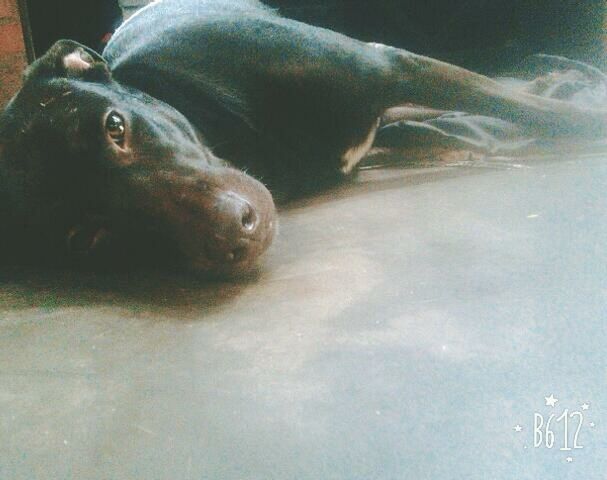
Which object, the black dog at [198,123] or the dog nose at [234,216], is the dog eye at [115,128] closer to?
the black dog at [198,123]

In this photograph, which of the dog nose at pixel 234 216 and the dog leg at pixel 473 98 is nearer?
the dog nose at pixel 234 216

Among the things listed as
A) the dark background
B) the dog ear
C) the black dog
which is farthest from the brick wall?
the dog ear

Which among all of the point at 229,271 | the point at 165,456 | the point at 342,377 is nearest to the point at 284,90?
the point at 229,271

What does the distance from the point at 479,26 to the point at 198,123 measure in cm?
185

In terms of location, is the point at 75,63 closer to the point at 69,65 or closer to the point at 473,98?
the point at 69,65

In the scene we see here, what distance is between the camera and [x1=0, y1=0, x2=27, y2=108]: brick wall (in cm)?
274

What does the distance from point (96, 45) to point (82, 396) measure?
3.10m

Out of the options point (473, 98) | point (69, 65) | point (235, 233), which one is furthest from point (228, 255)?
point (473, 98)

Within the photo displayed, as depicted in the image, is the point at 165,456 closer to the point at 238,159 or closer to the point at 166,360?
the point at 166,360

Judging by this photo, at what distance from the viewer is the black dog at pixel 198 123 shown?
1373mm

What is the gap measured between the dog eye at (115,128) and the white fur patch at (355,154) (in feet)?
2.56

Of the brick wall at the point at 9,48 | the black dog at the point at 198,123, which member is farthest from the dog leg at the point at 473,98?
the brick wall at the point at 9,48

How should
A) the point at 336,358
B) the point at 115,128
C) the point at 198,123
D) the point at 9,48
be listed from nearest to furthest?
the point at 336,358 → the point at 115,128 → the point at 198,123 → the point at 9,48

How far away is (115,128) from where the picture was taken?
148 cm
